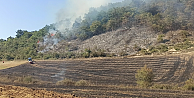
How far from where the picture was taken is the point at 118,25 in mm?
80750

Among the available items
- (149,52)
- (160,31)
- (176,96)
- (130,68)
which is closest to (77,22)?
(160,31)

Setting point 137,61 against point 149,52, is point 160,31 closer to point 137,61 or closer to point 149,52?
point 149,52

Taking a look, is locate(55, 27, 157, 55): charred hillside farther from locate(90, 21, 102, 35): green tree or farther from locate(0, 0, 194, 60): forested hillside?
locate(90, 21, 102, 35): green tree

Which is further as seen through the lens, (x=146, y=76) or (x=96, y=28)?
(x=96, y=28)

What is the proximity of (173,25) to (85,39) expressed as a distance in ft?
102

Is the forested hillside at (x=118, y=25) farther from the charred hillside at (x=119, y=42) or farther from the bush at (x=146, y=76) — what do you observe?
the bush at (x=146, y=76)

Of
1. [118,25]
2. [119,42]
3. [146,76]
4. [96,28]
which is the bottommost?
[146,76]

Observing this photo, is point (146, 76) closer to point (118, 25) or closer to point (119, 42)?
point (119, 42)

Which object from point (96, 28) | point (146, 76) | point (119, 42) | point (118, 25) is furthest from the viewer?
point (118, 25)

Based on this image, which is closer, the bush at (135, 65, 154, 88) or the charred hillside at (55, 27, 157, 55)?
the bush at (135, 65, 154, 88)

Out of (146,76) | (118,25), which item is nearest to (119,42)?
(118,25)

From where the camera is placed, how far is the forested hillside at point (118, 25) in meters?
64.5

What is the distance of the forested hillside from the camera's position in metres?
64.5

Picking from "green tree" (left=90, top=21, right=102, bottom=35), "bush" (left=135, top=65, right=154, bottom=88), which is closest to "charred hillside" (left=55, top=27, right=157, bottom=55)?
"green tree" (left=90, top=21, right=102, bottom=35)
